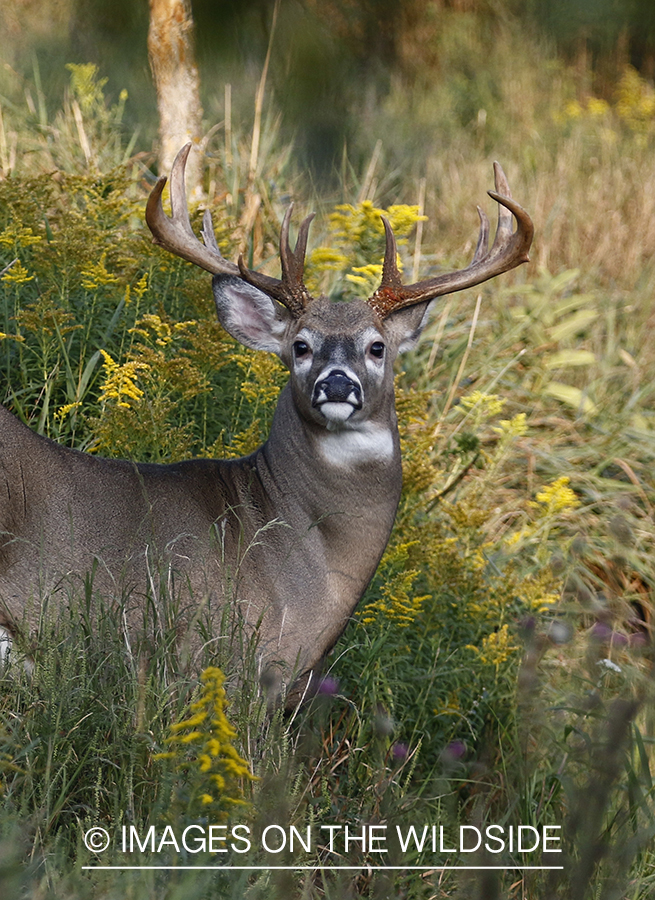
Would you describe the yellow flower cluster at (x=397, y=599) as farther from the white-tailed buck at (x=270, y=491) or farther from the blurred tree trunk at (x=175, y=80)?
the blurred tree trunk at (x=175, y=80)

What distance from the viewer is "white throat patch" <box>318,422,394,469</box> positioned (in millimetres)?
3576

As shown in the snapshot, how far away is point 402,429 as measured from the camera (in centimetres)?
511

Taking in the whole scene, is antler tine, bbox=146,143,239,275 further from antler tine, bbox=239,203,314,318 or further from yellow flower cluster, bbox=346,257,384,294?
yellow flower cluster, bbox=346,257,384,294

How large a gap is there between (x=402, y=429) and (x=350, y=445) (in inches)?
61.5

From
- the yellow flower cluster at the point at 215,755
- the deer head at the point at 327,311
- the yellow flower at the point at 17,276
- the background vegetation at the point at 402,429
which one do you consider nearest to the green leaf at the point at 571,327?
the background vegetation at the point at 402,429

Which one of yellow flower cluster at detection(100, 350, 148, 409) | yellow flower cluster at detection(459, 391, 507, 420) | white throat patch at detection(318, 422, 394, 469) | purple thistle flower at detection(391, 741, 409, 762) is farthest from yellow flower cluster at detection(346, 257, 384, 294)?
purple thistle flower at detection(391, 741, 409, 762)

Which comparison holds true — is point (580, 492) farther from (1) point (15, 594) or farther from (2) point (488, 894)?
(2) point (488, 894)

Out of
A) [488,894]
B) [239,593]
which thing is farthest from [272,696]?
[488,894]

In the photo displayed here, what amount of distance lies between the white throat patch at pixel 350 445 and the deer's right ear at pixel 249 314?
48 cm

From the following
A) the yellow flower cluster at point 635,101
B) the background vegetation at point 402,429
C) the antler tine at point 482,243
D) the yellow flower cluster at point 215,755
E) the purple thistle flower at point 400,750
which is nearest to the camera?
the yellow flower cluster at point 215,755

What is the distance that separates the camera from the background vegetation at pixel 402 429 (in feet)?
8.09

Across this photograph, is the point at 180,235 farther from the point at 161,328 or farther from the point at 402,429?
the point at 402,429

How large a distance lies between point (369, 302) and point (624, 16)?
1.67m

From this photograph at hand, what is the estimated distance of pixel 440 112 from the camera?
31.6ft
